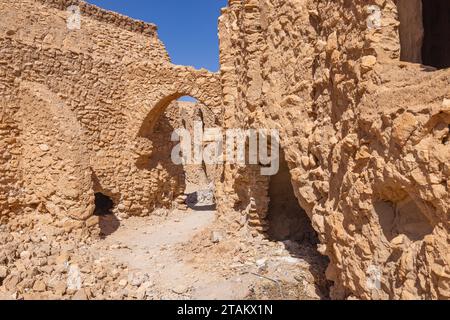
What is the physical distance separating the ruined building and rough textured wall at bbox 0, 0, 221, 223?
0.03 meters

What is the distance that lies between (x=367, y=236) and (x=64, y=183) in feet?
20.6

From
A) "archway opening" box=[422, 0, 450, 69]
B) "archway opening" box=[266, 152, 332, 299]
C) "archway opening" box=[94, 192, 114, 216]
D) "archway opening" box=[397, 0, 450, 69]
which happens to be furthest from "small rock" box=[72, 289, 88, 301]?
"archway opening" box=[422, 0, 450, 69]

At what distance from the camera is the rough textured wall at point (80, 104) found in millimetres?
7312

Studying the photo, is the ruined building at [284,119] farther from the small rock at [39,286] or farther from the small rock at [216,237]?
the small rock at [39,286]

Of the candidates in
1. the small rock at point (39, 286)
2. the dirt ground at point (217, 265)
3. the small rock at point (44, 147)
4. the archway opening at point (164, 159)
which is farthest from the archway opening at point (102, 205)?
the small rock at point (39, 286)

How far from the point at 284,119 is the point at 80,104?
19.2 ft

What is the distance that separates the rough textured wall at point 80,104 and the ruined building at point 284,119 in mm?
31

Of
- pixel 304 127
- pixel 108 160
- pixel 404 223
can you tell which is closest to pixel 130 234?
pixel 108 160

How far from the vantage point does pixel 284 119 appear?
16.9 feet

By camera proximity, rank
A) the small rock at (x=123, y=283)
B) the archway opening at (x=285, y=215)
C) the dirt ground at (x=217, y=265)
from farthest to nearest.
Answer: the archway opening at (x=285, y=215) → the small rock at (x=123, y=283) → the dirt ground at (x=217, y=265)

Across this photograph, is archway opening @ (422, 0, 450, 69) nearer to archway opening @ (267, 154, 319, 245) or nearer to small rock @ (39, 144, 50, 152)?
archway opening @ (267, 154, 319, 245)

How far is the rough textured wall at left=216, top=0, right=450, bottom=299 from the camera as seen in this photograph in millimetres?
2523

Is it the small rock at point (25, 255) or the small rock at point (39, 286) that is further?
the small rock at point (25, 255)
